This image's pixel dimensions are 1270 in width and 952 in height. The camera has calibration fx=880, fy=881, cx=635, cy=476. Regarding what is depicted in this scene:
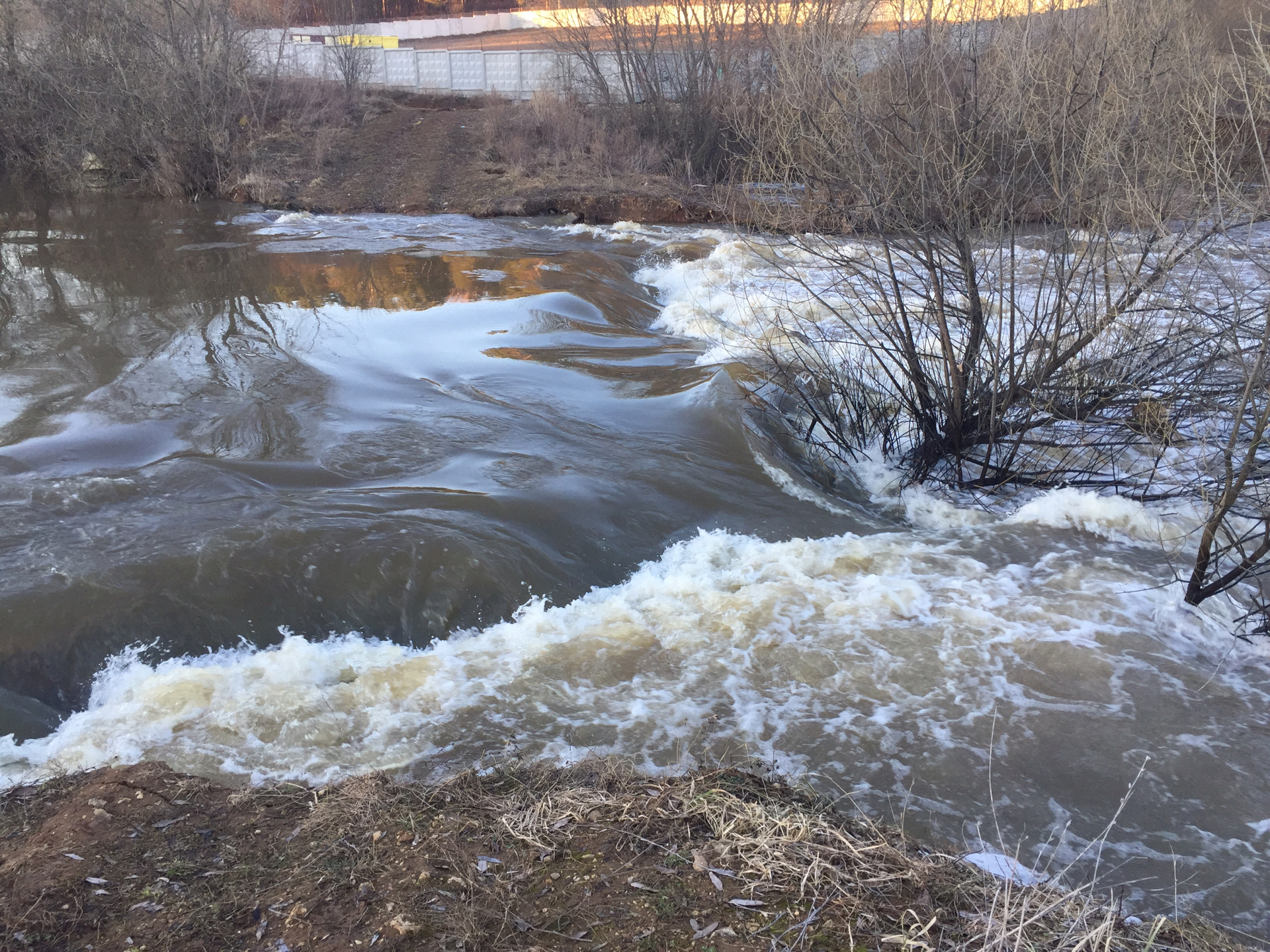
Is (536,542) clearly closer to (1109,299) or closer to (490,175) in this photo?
(1109,299)

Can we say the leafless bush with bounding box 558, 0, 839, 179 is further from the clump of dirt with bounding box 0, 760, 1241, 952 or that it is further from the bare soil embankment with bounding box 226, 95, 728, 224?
the clump of dirt with bounding box 0, 760, 1241, 952

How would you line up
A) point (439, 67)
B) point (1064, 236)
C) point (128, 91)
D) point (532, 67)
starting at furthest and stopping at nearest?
point (439, 67), point (532, 67), point (128, 91), point (1064, 236)

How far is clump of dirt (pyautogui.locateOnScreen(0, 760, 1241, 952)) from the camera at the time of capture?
2926mm

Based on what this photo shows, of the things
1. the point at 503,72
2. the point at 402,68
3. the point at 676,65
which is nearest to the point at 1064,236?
the point at 676,65

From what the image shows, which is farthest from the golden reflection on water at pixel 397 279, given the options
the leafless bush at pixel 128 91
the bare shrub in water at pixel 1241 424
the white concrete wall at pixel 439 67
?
the white concrete wall at pixel 439 67

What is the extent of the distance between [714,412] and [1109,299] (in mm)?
3694

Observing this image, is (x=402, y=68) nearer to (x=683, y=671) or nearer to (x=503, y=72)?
(x=503, y=72)

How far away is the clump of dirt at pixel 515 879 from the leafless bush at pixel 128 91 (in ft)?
82.4

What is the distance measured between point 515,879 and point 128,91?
1076 inches

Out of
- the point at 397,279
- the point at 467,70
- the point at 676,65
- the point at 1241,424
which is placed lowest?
the point at 1241,424

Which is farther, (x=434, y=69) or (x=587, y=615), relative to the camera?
(x=434, y=69)

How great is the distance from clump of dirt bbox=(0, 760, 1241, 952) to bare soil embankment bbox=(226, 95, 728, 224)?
18055 millimetres

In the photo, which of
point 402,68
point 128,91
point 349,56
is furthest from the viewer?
point 402,68

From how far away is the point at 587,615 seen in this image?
6.07 metres
